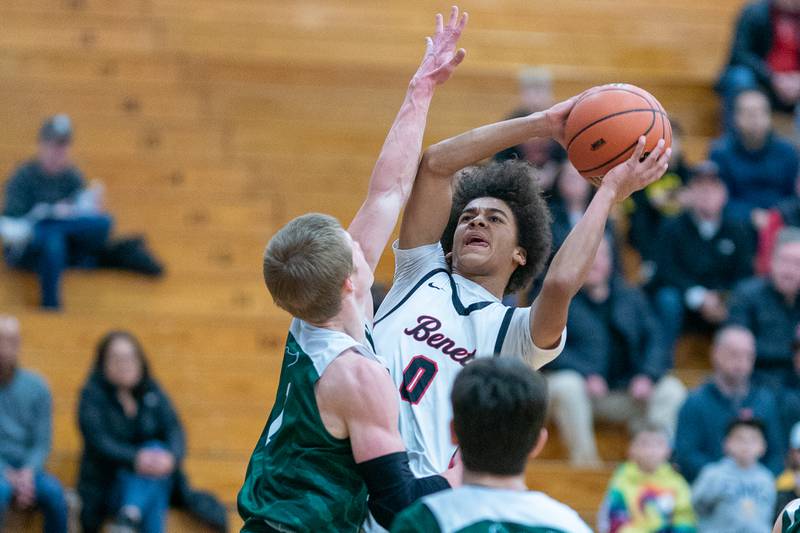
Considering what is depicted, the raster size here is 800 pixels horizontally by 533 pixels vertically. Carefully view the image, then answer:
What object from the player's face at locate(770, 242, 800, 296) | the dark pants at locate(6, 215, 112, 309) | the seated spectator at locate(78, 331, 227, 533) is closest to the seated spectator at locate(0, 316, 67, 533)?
the seated spectator at locate(78, 331, 227, 533)

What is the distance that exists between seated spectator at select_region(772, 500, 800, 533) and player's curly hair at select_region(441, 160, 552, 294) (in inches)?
47.8

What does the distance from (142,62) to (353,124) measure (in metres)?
1.89

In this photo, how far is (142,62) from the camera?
12.3m

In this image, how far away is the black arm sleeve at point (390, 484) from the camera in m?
3.85

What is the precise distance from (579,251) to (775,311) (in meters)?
5.78

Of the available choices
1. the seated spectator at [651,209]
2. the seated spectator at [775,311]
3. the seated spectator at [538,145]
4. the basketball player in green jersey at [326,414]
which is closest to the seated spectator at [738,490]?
the seated spectator at [775,311]

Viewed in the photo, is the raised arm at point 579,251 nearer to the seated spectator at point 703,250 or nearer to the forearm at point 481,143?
the forearm at point 481,143

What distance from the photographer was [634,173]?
4480 mm

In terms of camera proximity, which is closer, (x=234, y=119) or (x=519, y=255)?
(x=519, y=255)

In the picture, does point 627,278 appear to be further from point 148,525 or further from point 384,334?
point 384,334

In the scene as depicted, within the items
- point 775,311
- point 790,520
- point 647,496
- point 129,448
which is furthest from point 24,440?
point 790,520

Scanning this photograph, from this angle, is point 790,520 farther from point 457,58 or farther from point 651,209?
point 651,209

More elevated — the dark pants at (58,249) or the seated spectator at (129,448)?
the dark pants at (58,249)

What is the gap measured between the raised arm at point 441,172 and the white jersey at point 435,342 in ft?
0.38
